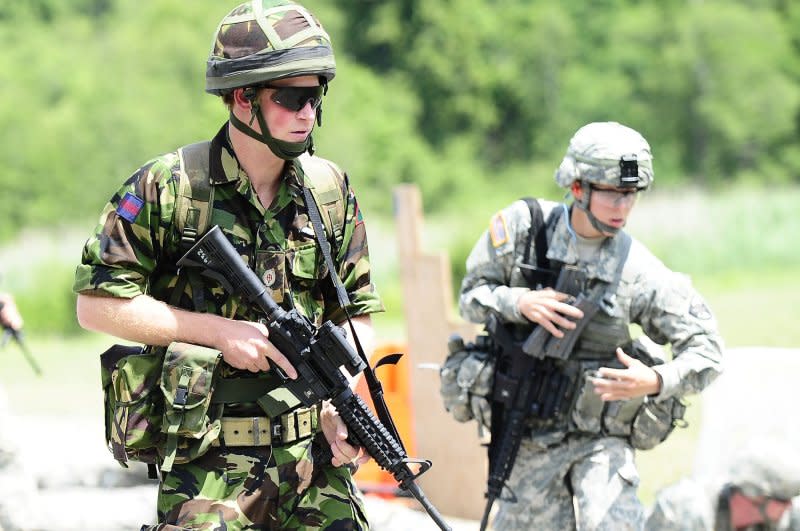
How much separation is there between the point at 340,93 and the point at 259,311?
36.9 m

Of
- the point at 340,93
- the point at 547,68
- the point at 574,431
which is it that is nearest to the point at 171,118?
the point at 340,93

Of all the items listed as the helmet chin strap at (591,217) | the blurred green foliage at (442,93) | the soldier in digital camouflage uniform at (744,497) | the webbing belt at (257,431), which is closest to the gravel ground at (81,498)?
the helmet chin strap at (591,217)

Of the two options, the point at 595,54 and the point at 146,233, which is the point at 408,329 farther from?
the point at 595,54

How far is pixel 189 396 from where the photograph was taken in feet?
12.2

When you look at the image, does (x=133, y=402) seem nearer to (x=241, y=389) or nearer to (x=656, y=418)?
(x=241, y=389)

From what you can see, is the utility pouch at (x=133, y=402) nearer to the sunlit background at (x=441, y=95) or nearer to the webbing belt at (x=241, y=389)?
the webbing belt at (x=241, y=389)

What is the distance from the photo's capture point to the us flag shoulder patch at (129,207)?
147 inches

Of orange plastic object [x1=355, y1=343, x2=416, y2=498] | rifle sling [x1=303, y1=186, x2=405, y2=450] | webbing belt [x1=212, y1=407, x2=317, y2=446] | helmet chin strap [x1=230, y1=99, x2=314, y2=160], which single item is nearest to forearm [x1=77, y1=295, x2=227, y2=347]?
webbing belt [x1=212, y1=407, x2=317, y2=446]

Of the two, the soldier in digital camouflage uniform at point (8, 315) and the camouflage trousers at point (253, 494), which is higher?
the camouflage trousers at point (253, 494)

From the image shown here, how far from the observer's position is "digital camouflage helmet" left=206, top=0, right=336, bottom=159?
3.74 metres

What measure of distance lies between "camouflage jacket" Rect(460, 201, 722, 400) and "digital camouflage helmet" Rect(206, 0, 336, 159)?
1.58 meters

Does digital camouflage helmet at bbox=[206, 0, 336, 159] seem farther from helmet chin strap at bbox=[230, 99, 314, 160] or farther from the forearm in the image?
the forearm

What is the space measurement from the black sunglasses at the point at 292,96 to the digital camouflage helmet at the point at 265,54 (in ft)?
0.12

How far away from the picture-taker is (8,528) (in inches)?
244
